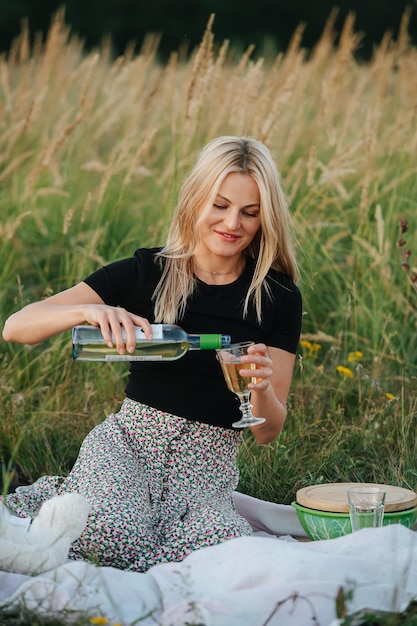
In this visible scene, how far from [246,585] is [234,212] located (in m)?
1.28

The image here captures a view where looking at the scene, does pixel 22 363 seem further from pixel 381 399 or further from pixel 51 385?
pixel 381 399

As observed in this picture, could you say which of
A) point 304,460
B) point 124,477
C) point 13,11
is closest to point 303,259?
point 304,460

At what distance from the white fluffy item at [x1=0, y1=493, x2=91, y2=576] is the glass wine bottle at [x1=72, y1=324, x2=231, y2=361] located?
0.51m

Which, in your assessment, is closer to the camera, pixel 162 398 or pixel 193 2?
pixel 162 398

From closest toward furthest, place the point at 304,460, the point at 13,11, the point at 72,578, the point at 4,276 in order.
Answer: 1. the point at 72,578
2. the point at 304,460
3. the point at 4,276
4. the point at 13,11

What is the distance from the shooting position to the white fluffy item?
2.79 m

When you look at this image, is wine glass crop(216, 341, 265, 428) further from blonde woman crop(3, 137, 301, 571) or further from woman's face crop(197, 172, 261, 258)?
woman's face crop(197, 172, 261, 258)

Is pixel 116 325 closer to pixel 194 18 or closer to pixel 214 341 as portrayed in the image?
pixel 214 341

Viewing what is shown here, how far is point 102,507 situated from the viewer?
10.3 ft

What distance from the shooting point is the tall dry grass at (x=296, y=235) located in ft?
13.9

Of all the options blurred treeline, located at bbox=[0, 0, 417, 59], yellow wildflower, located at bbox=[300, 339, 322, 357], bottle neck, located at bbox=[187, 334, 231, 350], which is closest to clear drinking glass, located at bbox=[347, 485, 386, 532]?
bottle neck, located at bbox=[187, 334, 231, 350]

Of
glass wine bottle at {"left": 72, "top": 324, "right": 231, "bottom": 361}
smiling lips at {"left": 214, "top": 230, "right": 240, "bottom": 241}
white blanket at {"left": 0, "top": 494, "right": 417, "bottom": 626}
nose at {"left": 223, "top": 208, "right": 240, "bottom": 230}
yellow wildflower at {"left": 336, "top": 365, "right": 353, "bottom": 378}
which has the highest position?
nose at {"left": 223, "top": 208, "right": 240, "bottom": 230}

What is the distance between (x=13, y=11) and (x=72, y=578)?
18.1 meters

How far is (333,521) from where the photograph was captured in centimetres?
318
